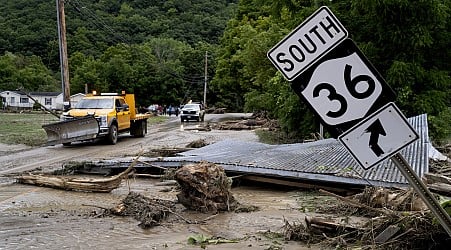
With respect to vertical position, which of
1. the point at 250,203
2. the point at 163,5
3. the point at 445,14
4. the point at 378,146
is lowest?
the point at 250,203

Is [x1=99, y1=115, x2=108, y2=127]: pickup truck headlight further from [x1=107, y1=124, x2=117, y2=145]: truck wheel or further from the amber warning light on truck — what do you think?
the amber warning light on truck

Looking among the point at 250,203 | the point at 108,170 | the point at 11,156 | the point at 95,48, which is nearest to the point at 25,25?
the point at 95,48

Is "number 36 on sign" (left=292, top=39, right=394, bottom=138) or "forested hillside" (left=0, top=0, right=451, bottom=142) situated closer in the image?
"number 36 on sign" (left=292, top=39, right=394, bottom=138)

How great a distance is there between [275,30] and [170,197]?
82.1ft

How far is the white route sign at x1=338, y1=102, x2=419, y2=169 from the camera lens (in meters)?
3.62

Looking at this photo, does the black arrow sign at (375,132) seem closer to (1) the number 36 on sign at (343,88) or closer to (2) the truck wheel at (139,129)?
(1) the number 36 on sign at (343,88)

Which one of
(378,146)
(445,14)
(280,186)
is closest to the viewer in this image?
(378,146)

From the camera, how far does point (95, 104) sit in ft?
80.9

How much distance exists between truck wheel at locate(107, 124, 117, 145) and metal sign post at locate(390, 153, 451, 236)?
20.6 meters

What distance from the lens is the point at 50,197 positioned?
11320mm

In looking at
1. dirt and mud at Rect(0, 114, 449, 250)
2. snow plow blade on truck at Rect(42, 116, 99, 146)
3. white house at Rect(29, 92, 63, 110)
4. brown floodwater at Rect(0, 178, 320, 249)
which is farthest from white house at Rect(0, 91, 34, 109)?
brown floodwater at Rect(0, 178, 320, 249)

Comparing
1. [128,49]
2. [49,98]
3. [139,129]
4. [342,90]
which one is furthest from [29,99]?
[342,90]

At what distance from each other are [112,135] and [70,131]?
92.0 inches

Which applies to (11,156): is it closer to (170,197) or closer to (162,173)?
(162,173)
